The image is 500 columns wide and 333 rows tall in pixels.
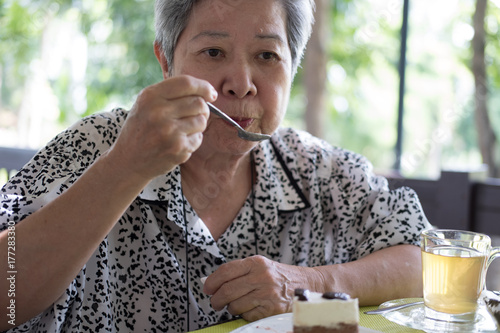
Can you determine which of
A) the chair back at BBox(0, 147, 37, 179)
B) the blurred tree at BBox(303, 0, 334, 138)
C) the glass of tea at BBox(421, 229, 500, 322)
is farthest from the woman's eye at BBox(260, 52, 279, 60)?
the blurred tree at BBox(303, 0, 334, 138)

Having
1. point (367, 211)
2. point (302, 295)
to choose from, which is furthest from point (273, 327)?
point (367, 211)

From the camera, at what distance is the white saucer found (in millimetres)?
1003

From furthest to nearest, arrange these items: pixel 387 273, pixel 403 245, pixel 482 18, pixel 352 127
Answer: pixel 352 127 → pixel 482 18 → pixel 403 245 → pixel 387 273

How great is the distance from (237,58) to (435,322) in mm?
853

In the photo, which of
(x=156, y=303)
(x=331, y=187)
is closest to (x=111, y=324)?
(x=156, y=303)

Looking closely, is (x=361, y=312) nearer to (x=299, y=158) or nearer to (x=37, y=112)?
(x=299, y=158)

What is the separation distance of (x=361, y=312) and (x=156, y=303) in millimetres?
623

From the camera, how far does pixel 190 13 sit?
1496mm

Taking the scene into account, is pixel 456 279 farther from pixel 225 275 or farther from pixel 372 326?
pixel 225 275

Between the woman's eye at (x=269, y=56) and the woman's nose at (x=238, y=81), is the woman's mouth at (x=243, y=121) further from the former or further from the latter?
the woman's eye at (x=269, y=56)

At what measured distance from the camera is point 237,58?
1.45 metres

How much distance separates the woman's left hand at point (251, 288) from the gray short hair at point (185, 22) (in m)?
0.73

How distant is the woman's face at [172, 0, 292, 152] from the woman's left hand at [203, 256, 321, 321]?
0.39 m

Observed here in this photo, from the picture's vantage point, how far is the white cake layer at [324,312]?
89 centimetres
